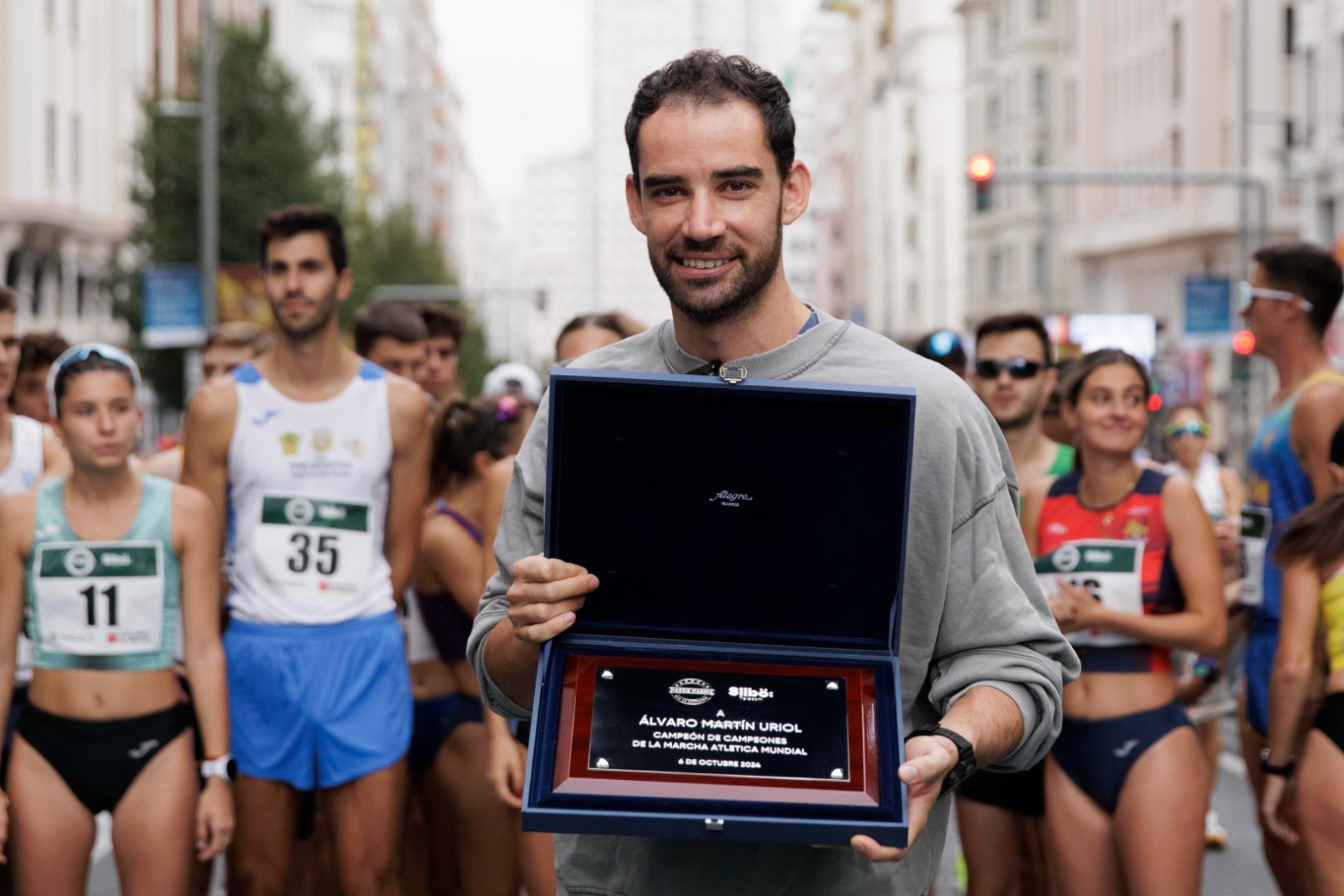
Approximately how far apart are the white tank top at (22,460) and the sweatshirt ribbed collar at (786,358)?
3821mm

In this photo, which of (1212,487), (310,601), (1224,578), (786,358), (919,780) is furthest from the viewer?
(1212,487)

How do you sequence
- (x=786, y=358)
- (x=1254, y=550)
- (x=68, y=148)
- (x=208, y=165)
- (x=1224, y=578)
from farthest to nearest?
(x=68, y=148) → (x=208, y=165) → (x=1224, y=578) → (x=1254, y=550) → (x=786, y=358)

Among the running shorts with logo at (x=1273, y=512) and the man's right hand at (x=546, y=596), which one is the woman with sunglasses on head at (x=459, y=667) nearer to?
the running shorts with logo at (x=1273, y=512)

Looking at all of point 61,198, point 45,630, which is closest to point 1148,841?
point 45,630

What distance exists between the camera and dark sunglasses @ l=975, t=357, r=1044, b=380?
6.65 metres

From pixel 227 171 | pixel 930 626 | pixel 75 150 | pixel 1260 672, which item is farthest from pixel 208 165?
pixel 930 626

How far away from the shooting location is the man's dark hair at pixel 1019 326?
6.80 m

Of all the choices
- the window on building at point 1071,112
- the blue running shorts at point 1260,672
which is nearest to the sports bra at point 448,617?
the blue running shorts at point 1260,672

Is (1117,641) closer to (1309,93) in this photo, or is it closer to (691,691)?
(691,691)

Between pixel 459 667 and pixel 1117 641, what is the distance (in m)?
2.32

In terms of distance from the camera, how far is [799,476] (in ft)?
9.41

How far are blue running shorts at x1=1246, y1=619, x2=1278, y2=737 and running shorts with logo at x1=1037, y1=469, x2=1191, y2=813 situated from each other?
64 cm

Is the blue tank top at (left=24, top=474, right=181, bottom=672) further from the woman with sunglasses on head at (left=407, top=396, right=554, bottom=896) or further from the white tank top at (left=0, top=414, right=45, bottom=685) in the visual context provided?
the woman with sunglasses on head at (left=407, top=396, right=554, bottom=896)

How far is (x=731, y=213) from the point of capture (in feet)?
9.70
